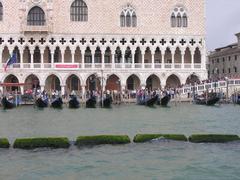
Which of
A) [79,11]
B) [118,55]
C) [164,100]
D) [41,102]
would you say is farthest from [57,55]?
[164,100]

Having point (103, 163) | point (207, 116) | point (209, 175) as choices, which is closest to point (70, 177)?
point (103, 163)

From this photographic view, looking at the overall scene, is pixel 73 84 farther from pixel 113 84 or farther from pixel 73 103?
pixel 73 103

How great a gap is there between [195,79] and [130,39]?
591cm

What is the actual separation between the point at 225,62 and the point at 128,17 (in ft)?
46.0

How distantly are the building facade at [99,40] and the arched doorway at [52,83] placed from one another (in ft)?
0.25

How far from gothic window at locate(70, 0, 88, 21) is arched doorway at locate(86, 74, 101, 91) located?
437cm

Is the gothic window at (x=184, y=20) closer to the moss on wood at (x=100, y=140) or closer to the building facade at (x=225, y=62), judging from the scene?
the building facade at (x=225, y=62)

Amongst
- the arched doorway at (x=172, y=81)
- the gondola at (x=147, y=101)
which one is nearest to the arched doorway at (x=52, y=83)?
the arched doorway at (x=172, y=81)

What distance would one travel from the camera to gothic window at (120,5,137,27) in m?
42.8

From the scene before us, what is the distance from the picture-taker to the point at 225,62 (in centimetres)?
5322

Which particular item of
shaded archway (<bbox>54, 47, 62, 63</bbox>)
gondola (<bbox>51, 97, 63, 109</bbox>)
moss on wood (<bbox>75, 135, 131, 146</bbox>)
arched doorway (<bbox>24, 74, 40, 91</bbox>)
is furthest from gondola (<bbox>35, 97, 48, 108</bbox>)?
moss on wood (<bbox>75, 135, 131, 146</bbox>)

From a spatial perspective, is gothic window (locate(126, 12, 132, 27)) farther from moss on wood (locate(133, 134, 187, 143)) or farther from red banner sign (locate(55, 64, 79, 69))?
moss on wood (locate(133, 134, 187, 143))

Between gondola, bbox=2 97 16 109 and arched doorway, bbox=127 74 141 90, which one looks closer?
gondola, bbox=2 97 16 109

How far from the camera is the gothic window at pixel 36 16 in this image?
42.3m
